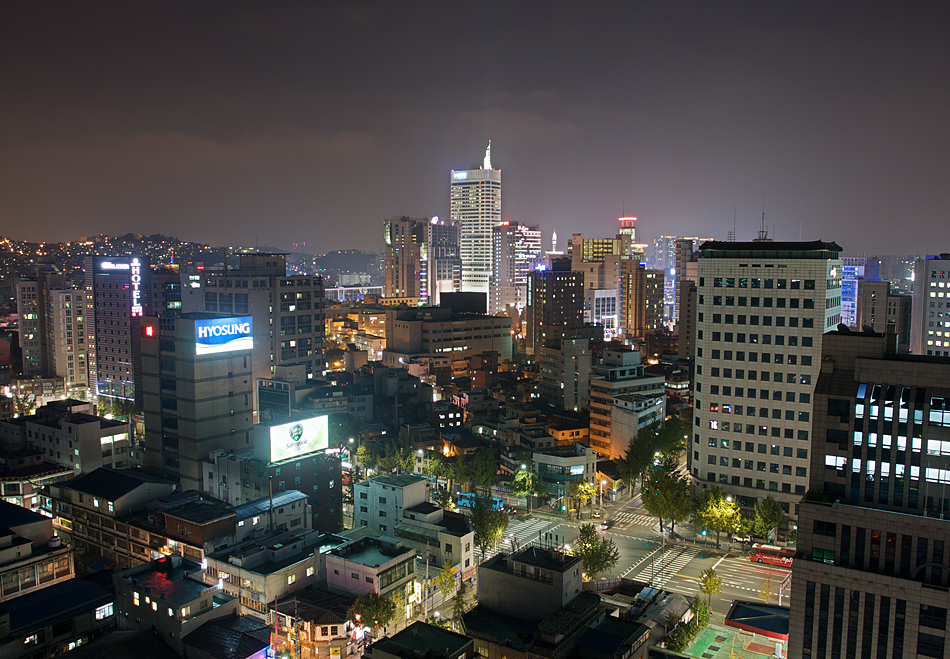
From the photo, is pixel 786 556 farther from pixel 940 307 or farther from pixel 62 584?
pixel 940 307

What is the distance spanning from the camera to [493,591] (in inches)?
1172

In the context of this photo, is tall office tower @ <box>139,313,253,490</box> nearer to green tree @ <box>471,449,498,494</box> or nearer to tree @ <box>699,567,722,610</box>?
green tree @ <box>471,449,498,494</box>

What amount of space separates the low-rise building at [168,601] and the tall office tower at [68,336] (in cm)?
6414

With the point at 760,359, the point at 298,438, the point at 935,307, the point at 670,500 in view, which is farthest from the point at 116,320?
the point at 935,307

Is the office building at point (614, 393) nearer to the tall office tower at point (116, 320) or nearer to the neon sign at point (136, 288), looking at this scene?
the tall office tower at point (116, 320)

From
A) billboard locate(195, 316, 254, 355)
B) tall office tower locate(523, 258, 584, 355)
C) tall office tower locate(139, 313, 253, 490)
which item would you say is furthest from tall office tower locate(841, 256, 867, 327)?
tall office tower locate(139, 313, 253, 490)

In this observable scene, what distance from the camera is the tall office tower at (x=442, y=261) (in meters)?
176

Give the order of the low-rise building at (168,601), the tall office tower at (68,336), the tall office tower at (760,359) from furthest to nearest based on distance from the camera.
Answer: the tall office tower at (68,336)
the tall office tower at (760,359)
the low-rise building at (168,601)

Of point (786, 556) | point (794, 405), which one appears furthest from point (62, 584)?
point (794, 405)

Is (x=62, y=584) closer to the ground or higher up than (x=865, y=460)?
closer to the ground

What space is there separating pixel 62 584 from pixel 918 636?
36.8 meters

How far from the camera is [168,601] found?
2989 centimetres

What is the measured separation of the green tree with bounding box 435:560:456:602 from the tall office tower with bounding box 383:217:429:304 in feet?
455

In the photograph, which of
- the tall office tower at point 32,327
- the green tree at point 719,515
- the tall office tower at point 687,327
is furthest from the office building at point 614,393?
the tall office tower at point 32,327
